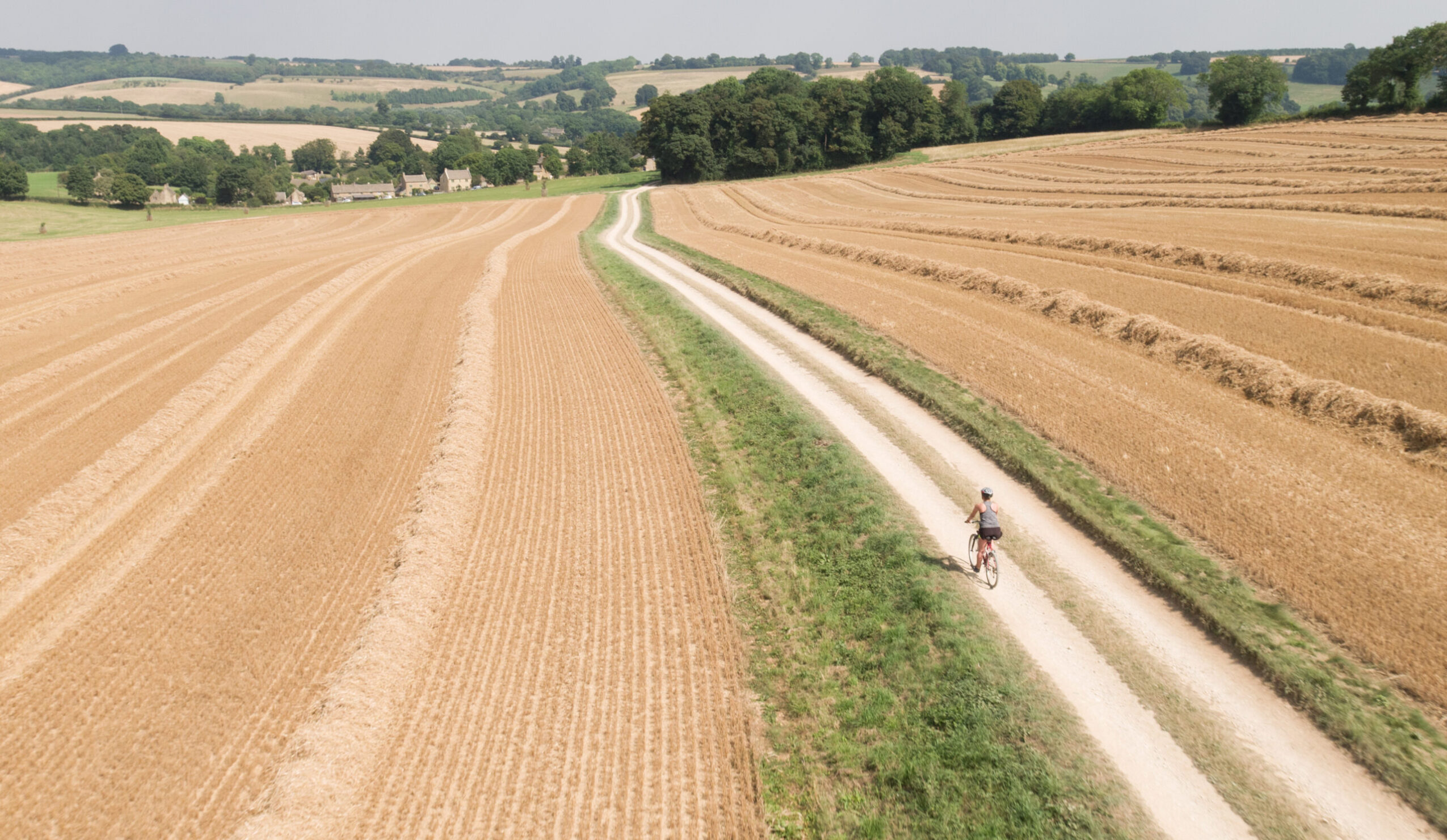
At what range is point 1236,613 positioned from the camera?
36.7 ft

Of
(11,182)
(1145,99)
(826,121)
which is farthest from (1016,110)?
(11,182)

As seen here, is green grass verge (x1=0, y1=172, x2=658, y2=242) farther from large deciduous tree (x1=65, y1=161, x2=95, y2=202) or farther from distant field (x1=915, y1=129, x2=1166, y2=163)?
distant field (x1=915, y1=129, x2=1166, y2=163)

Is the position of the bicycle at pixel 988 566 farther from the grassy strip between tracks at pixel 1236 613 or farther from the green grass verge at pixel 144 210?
the green grass verge at pixel 144 210

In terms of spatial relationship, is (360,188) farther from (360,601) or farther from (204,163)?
(360,601)

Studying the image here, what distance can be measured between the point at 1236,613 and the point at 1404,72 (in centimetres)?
9490

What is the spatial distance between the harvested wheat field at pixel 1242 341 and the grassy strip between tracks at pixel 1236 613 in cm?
50

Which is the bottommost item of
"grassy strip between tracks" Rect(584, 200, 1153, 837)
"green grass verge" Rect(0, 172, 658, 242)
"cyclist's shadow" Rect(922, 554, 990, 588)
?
"grassy strip between tracks" Rect(584, 200, 1153, 837)

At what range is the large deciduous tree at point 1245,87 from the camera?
290 ft

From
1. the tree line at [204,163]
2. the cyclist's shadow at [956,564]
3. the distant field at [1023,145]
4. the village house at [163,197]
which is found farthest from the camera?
the village house at [163,197]

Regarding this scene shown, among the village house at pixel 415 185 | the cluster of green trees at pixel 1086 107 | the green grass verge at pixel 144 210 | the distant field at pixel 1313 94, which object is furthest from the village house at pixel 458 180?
the distant field at pixel 1313 94

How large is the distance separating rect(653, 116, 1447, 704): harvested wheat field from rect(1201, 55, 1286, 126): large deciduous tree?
4067 centimetres

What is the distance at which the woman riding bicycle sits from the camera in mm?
12344

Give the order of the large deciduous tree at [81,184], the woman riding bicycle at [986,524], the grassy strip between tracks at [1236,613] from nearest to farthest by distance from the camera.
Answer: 1. the grassy strip between tracks at [1236,613]
2. the woman riding bicycle at [986,524]
3. the large deciduous tree at [81,184]

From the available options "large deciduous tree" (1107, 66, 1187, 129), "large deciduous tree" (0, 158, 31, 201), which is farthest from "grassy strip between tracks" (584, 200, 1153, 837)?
"large deciduous tree" (0, 158, 31, 201)
